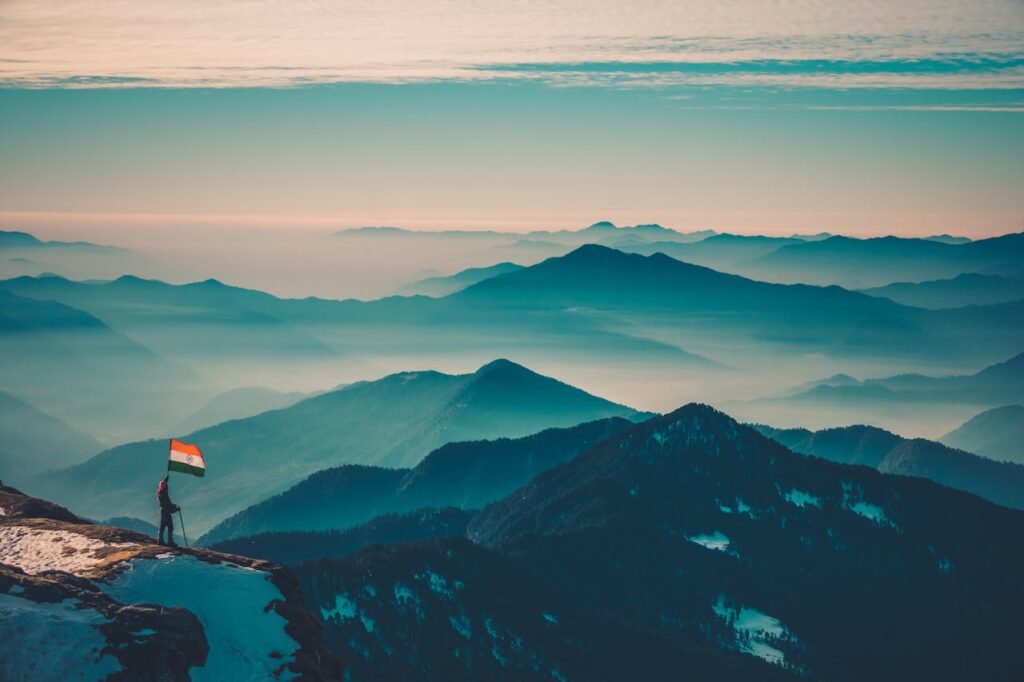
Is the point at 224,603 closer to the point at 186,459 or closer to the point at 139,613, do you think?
the point at 139,613

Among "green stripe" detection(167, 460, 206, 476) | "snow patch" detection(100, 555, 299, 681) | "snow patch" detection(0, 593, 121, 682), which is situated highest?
"green stripe" detection(167, 460, 206, 476)

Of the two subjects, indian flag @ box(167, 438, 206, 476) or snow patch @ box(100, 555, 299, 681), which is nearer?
snow patch @ box(100, 555, 299, 681)

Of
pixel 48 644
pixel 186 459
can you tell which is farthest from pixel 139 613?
pixel 186 459

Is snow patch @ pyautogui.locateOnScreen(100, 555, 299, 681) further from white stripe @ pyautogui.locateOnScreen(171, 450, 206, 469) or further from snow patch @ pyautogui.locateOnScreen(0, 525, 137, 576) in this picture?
white stripe @ pyautogui.locateOnScreen(171, 450, 206, 469)

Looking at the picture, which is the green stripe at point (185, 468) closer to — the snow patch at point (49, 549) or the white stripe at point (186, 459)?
the white stripe at point (186, 459)

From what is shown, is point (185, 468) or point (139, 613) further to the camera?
point (185, 468)

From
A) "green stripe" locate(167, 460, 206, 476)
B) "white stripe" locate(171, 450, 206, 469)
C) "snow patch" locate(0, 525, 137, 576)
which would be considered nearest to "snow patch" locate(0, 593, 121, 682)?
"snow patch" locate(0, 525, 137, 576)

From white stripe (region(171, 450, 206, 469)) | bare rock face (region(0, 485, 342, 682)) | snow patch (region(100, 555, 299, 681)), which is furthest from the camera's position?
white stripe (region(171, 450, 206, 469))
